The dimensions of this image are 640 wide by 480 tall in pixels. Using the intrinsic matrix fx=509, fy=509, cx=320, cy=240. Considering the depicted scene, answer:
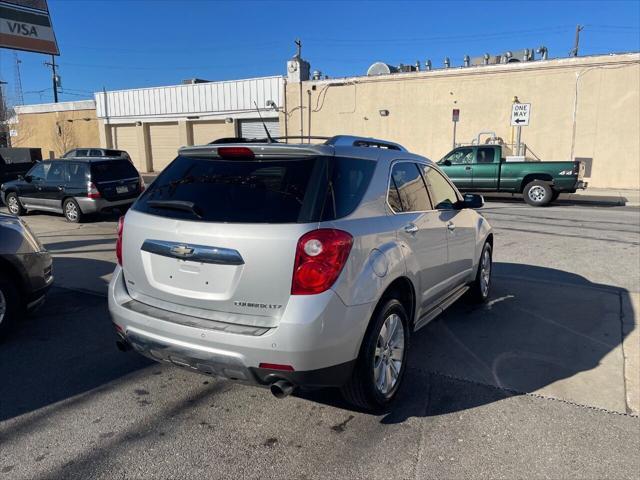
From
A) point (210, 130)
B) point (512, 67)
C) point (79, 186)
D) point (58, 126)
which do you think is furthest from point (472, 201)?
point (58, 126)

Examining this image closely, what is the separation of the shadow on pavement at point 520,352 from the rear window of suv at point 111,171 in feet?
31.8

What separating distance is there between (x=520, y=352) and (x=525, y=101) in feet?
64.2

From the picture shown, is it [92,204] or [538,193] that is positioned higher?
[92,204]

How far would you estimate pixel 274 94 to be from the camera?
2798 cm

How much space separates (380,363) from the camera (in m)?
3.37

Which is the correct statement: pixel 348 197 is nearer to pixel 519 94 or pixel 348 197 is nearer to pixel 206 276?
pixel 206 276

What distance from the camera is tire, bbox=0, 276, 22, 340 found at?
461 cm

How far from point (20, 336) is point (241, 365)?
307cm

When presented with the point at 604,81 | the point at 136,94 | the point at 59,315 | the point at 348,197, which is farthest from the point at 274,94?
the point at 348,197

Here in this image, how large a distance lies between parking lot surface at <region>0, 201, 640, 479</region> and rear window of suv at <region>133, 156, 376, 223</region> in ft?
4.44

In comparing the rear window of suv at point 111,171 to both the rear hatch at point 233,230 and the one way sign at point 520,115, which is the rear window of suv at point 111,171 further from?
the one way sign at point 520,115

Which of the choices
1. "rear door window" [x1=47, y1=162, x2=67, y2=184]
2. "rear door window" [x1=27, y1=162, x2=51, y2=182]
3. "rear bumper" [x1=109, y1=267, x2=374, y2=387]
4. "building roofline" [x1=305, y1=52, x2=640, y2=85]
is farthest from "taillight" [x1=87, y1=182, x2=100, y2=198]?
"building roofline" [x1=305, y1=52, x2=640, y2=85]

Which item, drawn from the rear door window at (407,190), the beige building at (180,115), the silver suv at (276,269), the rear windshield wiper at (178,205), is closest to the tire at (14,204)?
the silver suv at (276,269)

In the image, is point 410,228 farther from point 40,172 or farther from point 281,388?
point 40,172
